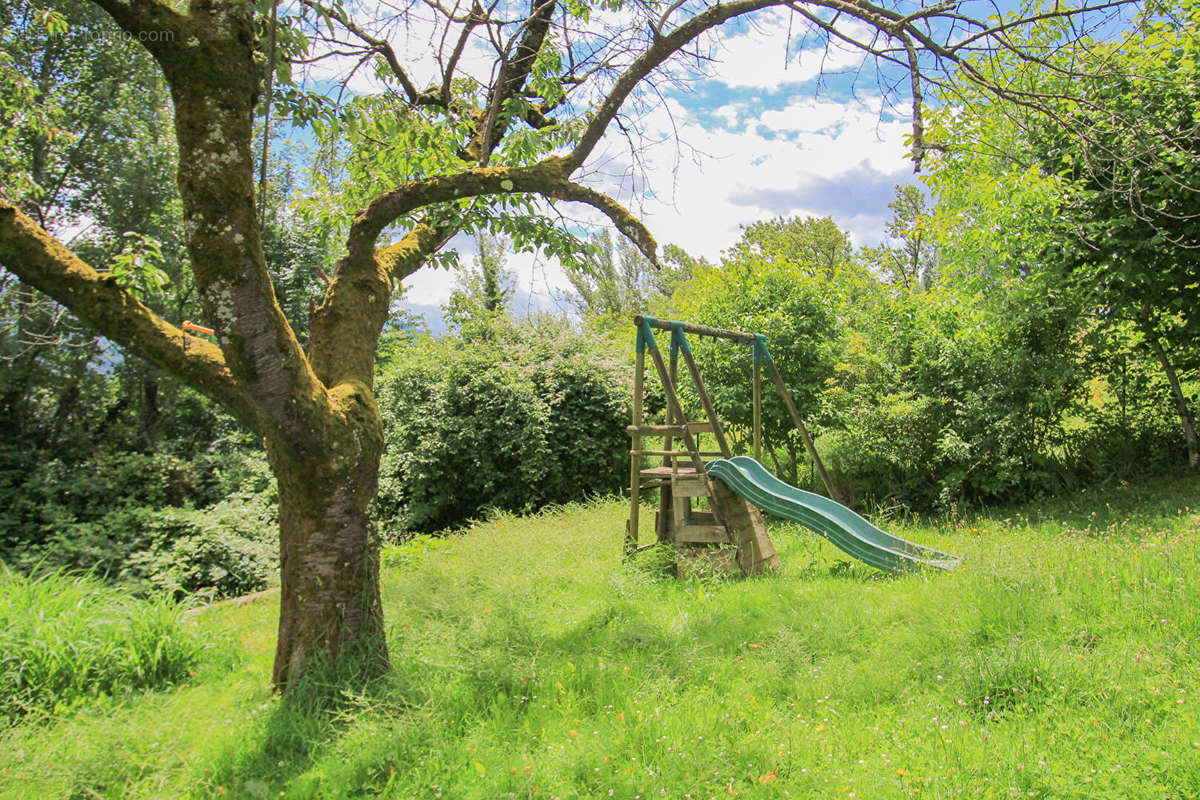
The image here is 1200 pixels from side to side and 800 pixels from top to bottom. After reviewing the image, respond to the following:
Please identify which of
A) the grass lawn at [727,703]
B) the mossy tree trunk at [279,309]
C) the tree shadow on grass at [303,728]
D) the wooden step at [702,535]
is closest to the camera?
the grass lawn at [727,703]

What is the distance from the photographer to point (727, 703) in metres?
3.40

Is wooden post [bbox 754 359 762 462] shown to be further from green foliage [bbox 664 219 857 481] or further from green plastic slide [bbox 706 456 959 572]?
green foliage [bbox 664 219 857 481]

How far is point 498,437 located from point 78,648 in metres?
7.02

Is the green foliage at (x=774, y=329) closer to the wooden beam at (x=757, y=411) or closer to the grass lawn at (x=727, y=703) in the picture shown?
the wooden beam at (x=757, y=411)

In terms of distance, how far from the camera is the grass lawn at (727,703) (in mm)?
2789

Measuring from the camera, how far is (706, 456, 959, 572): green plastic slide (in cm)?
537

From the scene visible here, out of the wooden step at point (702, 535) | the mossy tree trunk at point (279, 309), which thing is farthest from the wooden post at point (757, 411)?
the mossy tree trunk at point (279, 309)

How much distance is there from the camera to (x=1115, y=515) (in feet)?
20.4

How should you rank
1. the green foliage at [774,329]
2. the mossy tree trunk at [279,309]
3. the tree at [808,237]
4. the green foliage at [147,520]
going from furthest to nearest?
the tree at [808,237]
the green foliage at [774,329]
the green foliage at [147,520]
the mossy tree trunk at [279,309]

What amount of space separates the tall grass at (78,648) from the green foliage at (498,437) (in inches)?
239

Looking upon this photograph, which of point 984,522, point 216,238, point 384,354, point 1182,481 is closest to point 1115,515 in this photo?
point 984,522

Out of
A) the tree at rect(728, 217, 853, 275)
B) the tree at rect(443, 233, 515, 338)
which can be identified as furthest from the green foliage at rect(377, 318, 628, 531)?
the tree at rect(728, 217, 853, 275)

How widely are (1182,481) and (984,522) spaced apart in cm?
216

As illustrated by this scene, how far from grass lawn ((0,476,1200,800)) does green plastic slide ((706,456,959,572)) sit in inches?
11.3
